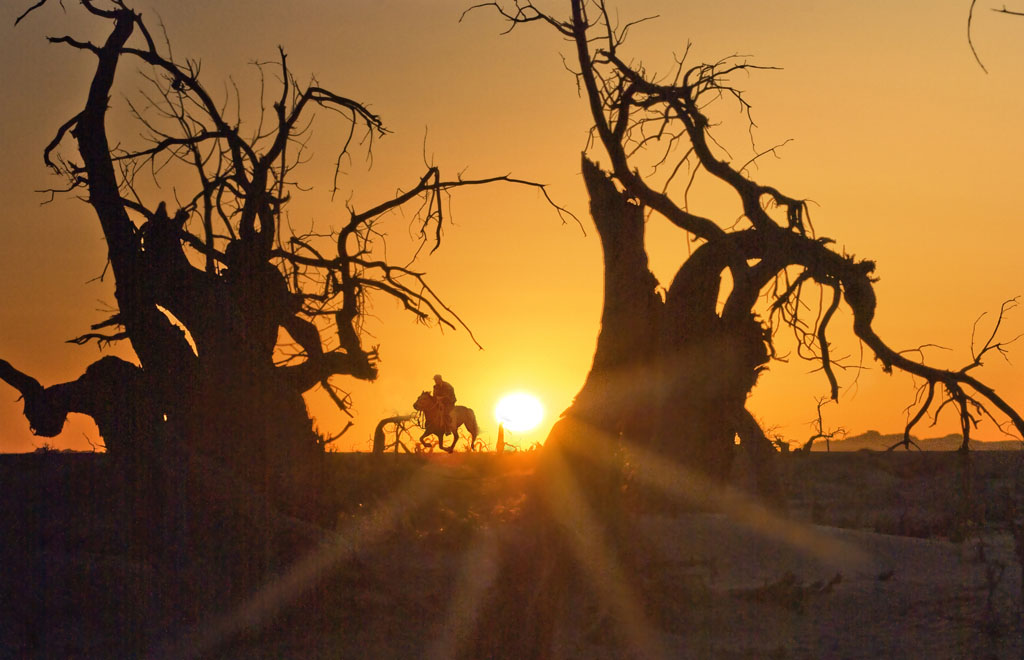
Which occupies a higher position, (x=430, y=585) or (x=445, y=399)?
(x=445, y=399)

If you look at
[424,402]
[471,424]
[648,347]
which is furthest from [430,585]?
[471,424]

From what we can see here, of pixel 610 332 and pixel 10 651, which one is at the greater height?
pixel 610 332

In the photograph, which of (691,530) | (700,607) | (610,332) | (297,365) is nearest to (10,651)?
(297,365)

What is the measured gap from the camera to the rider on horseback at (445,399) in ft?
66.6

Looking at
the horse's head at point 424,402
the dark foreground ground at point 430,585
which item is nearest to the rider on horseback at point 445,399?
the horse's head at point 424,402

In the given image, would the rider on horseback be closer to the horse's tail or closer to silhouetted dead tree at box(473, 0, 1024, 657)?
the horse's tail

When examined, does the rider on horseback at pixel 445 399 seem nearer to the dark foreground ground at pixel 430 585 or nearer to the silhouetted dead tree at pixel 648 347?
the dark foreground ground at pixel 430 585

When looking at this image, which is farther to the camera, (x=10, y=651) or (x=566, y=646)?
(x=566, y=646)

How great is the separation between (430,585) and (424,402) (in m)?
10.5

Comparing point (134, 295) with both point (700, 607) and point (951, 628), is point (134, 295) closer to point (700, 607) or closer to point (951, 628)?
point (700, 607)

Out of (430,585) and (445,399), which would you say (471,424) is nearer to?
(445,399)

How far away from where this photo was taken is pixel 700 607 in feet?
33.8

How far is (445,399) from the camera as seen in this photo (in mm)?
20438

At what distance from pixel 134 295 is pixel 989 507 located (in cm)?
1678
